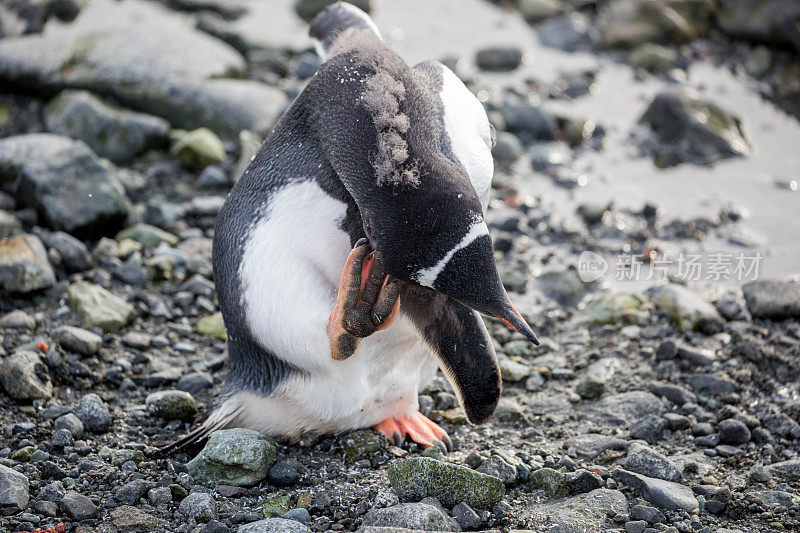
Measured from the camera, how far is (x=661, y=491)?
2215 mm

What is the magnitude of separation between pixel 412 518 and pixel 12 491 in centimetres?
99

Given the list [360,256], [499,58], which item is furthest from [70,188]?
[499,58]

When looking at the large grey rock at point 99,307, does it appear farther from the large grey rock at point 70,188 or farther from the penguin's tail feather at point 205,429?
the penguin's tail feather at point 205,429

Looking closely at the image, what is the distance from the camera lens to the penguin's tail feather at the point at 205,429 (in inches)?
94.1

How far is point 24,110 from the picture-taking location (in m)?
4.80

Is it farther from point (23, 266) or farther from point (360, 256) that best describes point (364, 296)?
point (23, 266)

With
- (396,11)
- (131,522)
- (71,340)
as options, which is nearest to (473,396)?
(131,522)

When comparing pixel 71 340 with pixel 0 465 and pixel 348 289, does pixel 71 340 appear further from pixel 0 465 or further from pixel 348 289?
pixel 348 289

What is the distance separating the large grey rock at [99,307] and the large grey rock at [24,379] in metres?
0.41

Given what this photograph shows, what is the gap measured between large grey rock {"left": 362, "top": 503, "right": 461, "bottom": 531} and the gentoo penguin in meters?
0.32

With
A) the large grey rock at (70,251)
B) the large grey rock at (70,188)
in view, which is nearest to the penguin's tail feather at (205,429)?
the large grey rock at (70,251)

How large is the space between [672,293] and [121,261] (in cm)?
227

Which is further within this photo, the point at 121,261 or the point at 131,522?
the point at 121,261

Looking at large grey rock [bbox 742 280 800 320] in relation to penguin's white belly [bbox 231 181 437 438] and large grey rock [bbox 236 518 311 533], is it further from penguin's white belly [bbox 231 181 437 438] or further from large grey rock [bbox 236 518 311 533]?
large grey rock [bbox 236 518 311 533]
